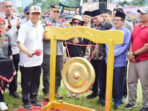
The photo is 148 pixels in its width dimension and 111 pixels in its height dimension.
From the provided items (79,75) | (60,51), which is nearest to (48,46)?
(60,51)

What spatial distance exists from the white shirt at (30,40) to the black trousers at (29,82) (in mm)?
109

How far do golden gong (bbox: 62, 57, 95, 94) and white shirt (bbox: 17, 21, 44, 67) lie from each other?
572mm

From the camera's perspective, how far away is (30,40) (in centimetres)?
375

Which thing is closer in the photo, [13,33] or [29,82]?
[29,82]

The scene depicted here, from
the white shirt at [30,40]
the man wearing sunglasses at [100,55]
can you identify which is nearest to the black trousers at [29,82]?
the white shirt at [30,40]

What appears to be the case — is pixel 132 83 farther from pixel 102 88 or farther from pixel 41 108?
pixel 41 108

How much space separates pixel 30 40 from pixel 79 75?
0.99 metres

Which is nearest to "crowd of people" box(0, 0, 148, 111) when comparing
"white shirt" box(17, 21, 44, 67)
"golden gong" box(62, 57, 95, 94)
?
"white shirt" box(17, 21, 44, 67)

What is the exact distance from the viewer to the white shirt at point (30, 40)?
3689mm

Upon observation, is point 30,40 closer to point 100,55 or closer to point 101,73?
point 100,55

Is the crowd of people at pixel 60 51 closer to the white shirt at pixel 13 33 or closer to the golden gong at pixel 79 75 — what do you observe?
the white shirt at pixel 13 33

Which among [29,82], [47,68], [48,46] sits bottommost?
Answer: [29,82]

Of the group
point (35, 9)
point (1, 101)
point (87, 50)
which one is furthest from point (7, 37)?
point (87, 50)

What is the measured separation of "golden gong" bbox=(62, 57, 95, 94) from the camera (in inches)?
134
